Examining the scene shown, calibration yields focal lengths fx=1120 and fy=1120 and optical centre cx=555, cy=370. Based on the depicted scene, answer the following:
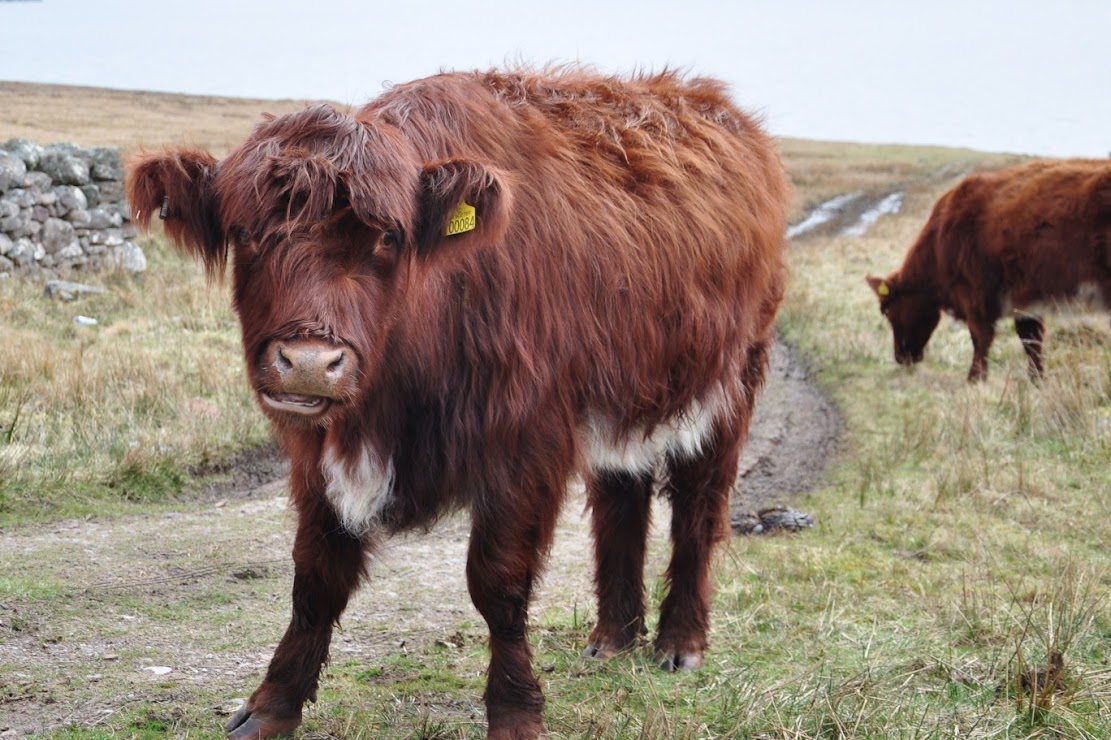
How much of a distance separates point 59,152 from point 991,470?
11252 mm

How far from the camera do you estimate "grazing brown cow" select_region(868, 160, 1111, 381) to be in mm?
11070

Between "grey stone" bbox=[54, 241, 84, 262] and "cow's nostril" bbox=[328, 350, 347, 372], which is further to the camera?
"grey stone" bbox=[54, 241, 84, 262]

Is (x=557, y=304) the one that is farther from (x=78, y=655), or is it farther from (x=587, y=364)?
(x=78, y=655)

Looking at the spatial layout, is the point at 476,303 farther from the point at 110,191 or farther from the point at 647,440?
the point at 110,191

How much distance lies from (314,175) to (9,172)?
11.2 metres

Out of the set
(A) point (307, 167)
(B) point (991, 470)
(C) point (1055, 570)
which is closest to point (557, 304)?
(A) point (307, 167)

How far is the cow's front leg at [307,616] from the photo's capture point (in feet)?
11.8

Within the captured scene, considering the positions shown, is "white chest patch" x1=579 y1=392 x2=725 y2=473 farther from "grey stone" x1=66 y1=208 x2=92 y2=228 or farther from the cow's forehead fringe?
"grey stone" x1=66 y1=208 x2=92 y2=228

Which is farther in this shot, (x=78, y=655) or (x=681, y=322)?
(x=78, y=655)

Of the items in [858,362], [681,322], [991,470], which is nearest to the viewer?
[681,322]

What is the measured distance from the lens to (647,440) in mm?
4141

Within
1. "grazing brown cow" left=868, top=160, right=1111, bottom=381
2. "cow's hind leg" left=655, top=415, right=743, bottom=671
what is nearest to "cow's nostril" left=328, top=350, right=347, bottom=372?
"cow's hind leg" left=655, top=415, right=743, bottom=671

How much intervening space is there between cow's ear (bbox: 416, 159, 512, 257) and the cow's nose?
1.47 feet

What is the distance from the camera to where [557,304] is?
11.4ft
